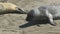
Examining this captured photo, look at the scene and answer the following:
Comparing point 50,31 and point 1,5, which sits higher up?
point 1,5

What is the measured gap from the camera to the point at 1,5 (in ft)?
26.5

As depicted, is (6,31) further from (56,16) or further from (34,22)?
→ (56,16)

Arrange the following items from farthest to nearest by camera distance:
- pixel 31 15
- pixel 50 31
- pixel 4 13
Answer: pixel 4 13 < pixel 31 15 < pixel 50 31

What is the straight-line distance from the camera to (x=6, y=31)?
6.24m

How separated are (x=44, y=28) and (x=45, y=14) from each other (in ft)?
1.96

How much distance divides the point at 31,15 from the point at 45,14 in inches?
16.3

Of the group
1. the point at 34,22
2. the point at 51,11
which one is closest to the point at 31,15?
the point at 34,22

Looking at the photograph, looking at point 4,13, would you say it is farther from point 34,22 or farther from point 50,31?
point 50,31

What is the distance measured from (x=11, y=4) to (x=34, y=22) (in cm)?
169

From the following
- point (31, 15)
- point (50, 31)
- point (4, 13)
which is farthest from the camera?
point (4, 13)

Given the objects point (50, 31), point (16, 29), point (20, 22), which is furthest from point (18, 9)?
point (50, 31)

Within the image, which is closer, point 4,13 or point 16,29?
point 16,29

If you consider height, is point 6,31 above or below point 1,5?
below

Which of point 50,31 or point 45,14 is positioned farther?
point 45,14
